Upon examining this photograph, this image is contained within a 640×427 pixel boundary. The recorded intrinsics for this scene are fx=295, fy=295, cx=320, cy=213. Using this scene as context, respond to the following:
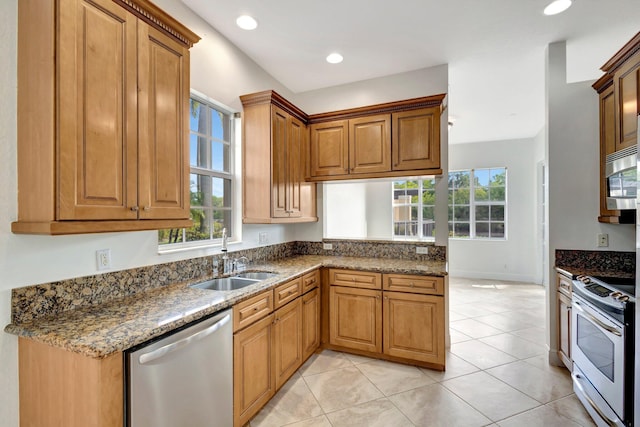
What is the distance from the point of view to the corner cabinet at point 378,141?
298 centimetres

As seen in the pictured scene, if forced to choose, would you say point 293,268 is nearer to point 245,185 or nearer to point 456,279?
point 245,185

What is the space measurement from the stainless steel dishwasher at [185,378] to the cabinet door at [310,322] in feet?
3.42

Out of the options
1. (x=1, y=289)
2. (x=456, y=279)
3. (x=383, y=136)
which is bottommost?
(x=456, y=279)

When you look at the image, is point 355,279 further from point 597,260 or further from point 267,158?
point 597,260

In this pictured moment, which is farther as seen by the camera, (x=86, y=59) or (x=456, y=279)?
(x=456, y=279)

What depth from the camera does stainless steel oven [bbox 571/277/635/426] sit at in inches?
68.5

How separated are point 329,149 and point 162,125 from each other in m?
2.01

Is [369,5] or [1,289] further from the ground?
[369,5]

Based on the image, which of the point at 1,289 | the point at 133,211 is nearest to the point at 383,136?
the point at 133,211

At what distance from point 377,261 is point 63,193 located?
263 centimetres

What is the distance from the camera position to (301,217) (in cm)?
337

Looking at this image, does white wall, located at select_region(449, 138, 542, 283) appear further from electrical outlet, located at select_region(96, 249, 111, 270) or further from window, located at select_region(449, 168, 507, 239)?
electrical outlet, located at select_region(96, 249, 111, 270)

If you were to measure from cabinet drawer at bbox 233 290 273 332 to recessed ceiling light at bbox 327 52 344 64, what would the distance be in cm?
241

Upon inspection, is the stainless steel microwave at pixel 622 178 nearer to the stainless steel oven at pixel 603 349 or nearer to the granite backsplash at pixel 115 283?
the stainless steel oven at pixel 603 349
